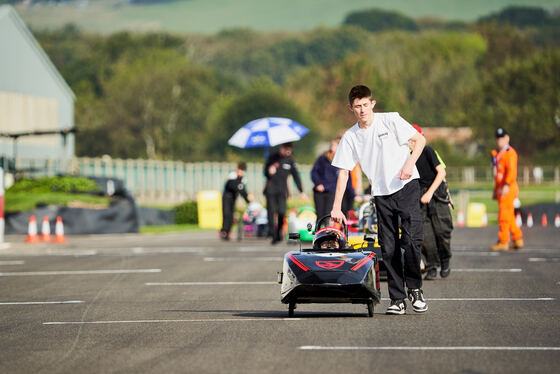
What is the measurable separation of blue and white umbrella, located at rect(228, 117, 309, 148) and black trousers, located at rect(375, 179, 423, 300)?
13.3 m

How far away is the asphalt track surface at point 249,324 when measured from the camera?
7621 millimetres

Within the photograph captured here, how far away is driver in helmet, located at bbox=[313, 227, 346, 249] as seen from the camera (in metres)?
10.8

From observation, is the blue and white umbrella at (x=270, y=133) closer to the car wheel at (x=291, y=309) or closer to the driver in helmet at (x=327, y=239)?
the driver in helmet at (x=327, y=239)

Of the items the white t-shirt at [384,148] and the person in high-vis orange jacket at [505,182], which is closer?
the white t-shirt at [384,148]

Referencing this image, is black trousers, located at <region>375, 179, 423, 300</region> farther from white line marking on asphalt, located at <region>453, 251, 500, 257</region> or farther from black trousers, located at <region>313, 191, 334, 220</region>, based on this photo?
white line marking on asphalt, located at <region>453, 251, 500, 257</region>

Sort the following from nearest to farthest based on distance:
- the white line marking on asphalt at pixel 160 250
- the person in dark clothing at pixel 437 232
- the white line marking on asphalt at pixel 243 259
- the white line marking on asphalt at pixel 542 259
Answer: the person in dark clothing at pixel 437 232 < the white line marking on asphalt at pixel 542 259 < the white line marking on asphalt at pixel 243 259 < the white line marking on asphalt at pixel 160 250

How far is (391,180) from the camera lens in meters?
10.3

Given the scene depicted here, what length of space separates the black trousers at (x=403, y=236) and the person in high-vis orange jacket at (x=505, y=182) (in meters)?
9.29

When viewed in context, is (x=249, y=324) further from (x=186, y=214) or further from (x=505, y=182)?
(x=186, y=214)

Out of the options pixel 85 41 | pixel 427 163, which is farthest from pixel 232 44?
pixel 427 163

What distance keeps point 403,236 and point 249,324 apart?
5.56ft

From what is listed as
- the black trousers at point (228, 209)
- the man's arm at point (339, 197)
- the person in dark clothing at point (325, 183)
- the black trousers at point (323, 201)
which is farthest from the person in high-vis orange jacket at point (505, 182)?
the man's arm at point (339, 197)

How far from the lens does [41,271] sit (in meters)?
17.3

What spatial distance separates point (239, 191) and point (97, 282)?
1148cm
